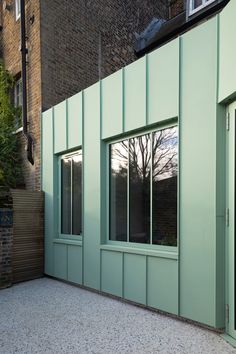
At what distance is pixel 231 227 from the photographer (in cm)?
385

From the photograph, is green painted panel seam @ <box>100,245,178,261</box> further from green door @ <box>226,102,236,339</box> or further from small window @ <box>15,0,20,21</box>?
small window @ <box>15,0,20,21</box>

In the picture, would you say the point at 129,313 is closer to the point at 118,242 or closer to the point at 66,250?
the point at 118,242

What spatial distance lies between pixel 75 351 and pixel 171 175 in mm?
2502

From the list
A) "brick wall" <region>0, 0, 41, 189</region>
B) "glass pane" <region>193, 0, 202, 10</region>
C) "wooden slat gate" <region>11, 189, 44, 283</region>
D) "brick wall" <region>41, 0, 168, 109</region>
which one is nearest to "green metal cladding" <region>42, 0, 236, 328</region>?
"wooden slat gate" <region>11, 189, 44, 283</region>

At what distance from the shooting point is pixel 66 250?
6793 millimetres

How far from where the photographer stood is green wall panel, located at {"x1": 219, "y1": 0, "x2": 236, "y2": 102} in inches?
148

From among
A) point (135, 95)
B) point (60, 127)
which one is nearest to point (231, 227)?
point (135, 95)

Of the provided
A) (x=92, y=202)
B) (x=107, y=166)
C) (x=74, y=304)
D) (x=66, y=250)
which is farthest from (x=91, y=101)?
(x=74, y=304)

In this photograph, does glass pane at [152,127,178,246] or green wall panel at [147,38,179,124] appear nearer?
green wall panel at [147,38,179,124]

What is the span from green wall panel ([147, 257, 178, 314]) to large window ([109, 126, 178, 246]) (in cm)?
30

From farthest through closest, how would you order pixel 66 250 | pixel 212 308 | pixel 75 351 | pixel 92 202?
pixel 66 250
pixel 92 202
pixel 212 308
pixel 75 351

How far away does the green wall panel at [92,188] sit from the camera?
235 inches

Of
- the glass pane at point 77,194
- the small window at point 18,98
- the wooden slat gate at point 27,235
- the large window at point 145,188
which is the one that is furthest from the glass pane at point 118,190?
the small window at point 18,98

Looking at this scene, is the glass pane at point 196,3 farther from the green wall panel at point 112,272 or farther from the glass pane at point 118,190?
the green wall panel at point 112,272
